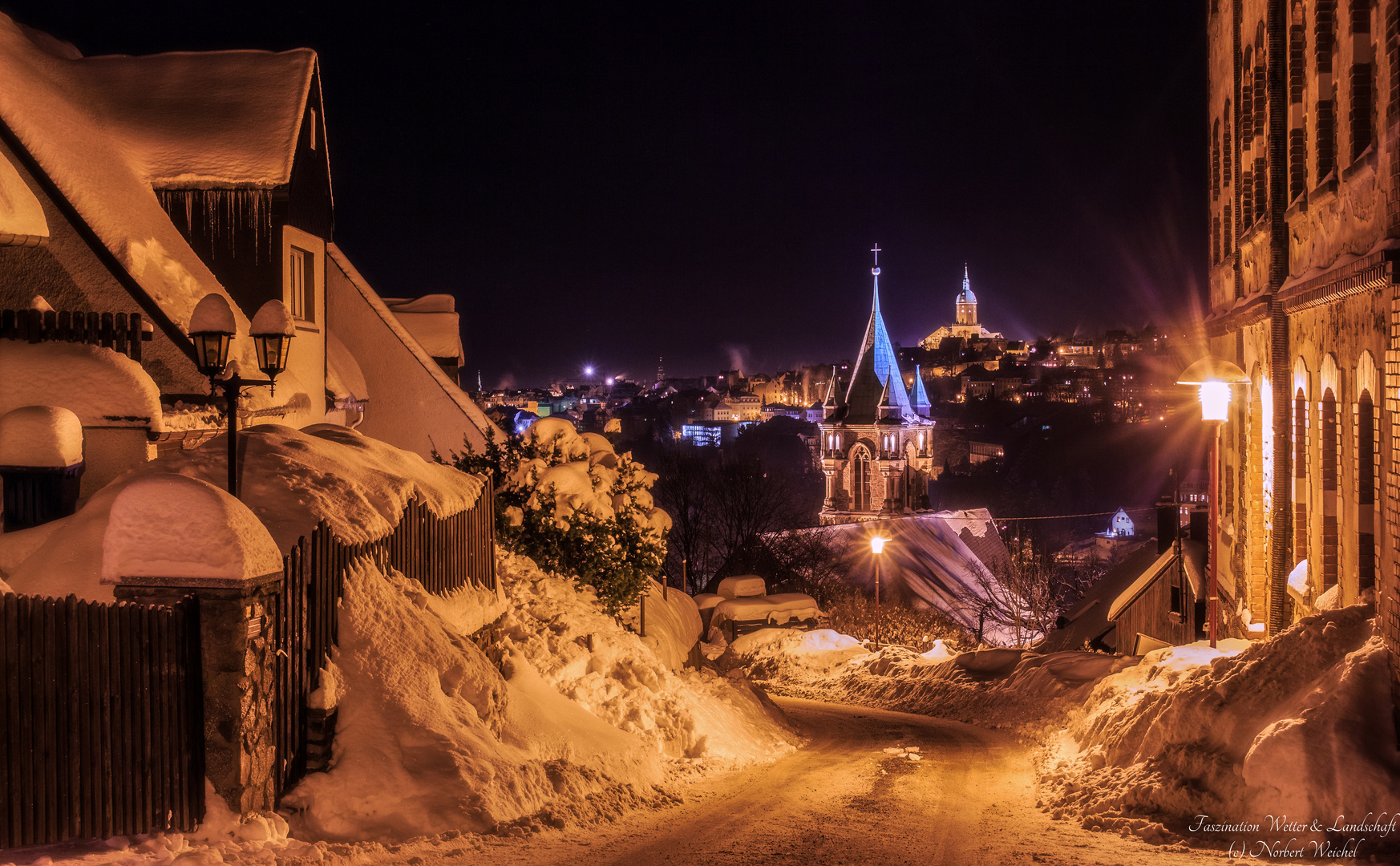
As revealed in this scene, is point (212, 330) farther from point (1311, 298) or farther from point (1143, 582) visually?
point (1143, 582)

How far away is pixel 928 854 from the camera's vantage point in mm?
7211

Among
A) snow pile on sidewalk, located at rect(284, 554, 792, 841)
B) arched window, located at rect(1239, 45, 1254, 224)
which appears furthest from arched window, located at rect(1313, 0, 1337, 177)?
snow pile on sidewalk, located at rect(284, 554, 792, 841)

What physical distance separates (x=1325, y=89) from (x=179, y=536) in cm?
1151

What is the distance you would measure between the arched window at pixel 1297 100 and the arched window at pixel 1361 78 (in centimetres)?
307

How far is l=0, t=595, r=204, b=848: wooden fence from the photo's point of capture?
19.3ft

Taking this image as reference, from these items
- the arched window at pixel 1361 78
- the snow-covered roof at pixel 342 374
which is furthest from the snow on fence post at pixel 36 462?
the arched window at pixel 1361 78

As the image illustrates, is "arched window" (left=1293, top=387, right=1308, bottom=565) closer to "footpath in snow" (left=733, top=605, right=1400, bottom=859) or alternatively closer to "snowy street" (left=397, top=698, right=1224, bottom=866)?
"footpath in snow" (left=733, top=605, right=1400, bottom=859)

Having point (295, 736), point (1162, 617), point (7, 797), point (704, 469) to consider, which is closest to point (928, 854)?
point (295, 736)

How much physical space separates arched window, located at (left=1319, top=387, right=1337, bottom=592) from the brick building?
0.07 feet

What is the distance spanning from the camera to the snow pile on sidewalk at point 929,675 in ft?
53.1

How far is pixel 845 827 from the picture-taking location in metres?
8.05

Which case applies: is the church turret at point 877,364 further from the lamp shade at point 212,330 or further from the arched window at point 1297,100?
the lamp shade at point 212,330

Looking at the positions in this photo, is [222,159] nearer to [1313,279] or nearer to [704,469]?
[1313,279]

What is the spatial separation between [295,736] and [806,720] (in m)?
10.7
